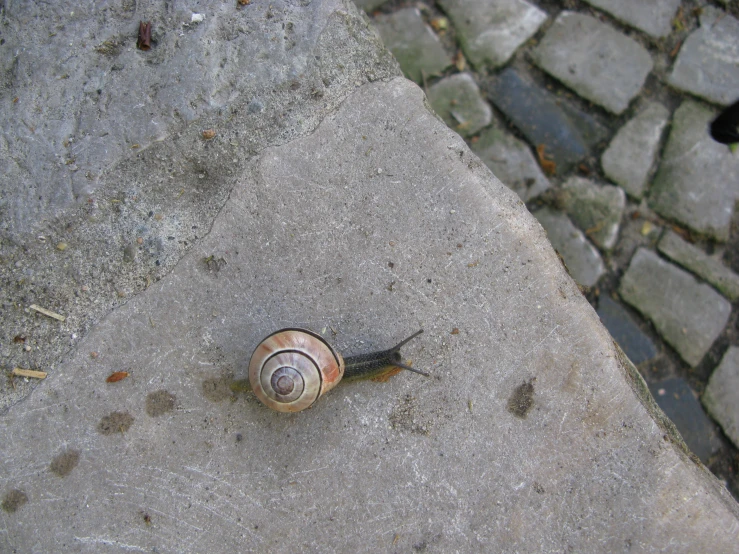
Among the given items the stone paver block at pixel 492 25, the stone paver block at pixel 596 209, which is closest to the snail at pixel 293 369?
the stone paver block at pixel 596 209

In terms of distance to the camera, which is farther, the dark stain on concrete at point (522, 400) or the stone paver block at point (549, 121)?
the stone paver block at point (549, 121)

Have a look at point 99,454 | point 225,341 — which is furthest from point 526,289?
point 99,454

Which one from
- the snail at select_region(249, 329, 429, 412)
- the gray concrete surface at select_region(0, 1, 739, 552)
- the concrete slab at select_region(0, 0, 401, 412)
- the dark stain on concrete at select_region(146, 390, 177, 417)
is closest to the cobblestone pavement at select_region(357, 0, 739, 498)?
the gray concrete surface at select_region(0, 1, 739, 552)

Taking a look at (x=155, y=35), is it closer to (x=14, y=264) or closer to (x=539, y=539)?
(x=14, y=264)

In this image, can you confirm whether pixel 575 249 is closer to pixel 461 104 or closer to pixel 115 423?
pixel 461 104

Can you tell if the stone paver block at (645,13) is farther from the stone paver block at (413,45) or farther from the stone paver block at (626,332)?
the stone paver block at (626,332)

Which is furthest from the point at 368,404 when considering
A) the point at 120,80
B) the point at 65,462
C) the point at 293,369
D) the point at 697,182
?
the point at 697,182

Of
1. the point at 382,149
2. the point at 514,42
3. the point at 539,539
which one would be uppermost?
the point at 514,42
